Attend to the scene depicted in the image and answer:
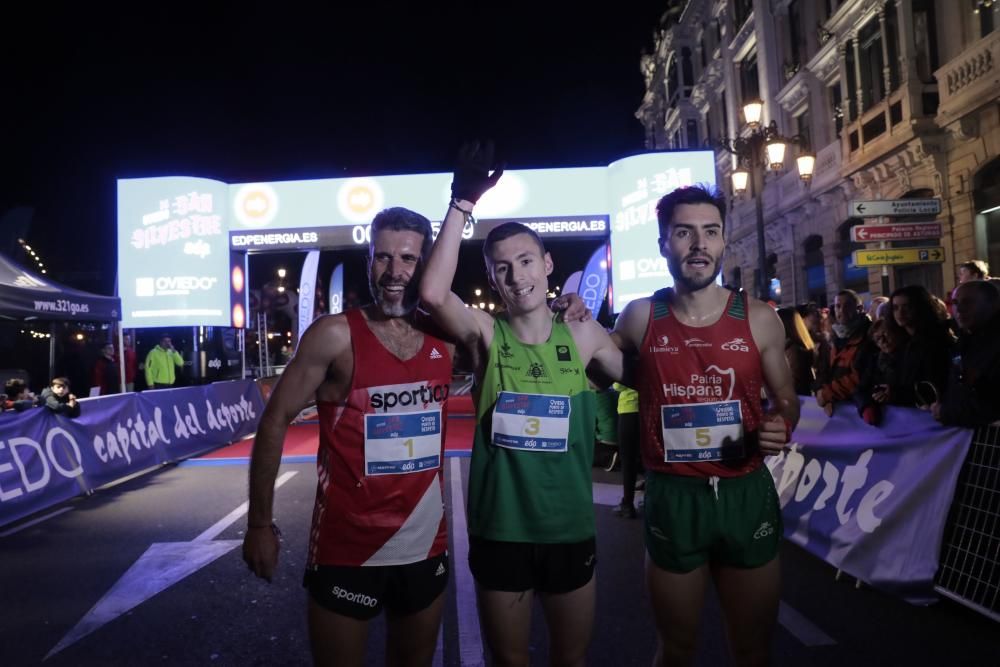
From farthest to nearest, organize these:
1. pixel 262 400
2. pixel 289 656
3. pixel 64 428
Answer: pixel 262 400, pixel 64 428, pixel 289 656

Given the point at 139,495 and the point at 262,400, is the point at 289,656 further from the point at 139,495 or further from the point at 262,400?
the point at 262,400

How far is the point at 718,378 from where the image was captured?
2627mm

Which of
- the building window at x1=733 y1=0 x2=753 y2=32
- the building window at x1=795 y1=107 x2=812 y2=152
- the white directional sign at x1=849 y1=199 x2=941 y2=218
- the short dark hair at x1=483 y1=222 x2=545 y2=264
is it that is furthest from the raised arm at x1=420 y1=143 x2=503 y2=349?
the building window at x1=733 y1=0 x2=753 y2=32

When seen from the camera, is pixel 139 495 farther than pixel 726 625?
Yes

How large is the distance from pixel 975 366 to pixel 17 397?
1108 centimetres

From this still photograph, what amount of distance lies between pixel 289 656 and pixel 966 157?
51.3 ft

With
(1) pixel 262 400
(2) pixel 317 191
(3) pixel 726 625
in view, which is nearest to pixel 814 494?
(3) pixel 726 625

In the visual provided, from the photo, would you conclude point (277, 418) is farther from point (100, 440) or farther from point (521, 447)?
point (100, 440)

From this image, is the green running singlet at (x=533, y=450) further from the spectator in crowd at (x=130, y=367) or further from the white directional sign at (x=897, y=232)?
the spectator in crowd at (x=130, y=367)

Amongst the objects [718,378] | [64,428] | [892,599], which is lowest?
[892,599]

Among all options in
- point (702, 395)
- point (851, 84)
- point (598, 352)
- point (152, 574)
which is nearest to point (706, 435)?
point (702, 395)

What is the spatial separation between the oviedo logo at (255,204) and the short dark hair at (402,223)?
12639 millimetres

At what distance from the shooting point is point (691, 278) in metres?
2.68

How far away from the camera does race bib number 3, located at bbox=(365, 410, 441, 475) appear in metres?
2.32
